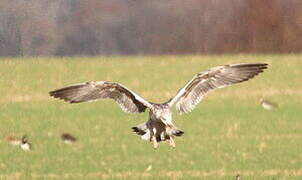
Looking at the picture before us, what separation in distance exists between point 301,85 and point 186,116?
8.54 m

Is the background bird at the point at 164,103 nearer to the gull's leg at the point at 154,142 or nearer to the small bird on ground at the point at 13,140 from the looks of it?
the gull's leg at the point at 154,142

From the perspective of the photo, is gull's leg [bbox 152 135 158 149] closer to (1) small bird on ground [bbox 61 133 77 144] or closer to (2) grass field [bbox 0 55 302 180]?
(2) grass field [bbox 0 55 302 180]

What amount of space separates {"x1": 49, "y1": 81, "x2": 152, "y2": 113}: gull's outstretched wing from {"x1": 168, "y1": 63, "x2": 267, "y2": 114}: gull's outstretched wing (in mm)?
409

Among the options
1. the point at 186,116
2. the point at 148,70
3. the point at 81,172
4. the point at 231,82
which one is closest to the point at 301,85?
the point at 148,70

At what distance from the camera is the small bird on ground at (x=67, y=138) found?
19.4 meters

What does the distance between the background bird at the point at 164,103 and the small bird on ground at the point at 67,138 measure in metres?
7.86

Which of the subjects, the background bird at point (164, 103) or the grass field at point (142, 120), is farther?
the grass field at point (142, 120)

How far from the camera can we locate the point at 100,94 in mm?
11391

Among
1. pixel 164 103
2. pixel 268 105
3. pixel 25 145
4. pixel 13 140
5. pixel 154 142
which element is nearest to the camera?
pixel 154 142

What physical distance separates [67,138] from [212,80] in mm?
8243

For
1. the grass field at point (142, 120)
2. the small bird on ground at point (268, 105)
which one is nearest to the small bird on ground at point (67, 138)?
the grass field at point (142, 120)

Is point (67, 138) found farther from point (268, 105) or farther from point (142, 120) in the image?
point (268, 105)

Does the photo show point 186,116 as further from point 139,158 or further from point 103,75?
point 103,75

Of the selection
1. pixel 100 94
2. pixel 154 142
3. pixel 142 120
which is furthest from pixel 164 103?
pixel 142 120
